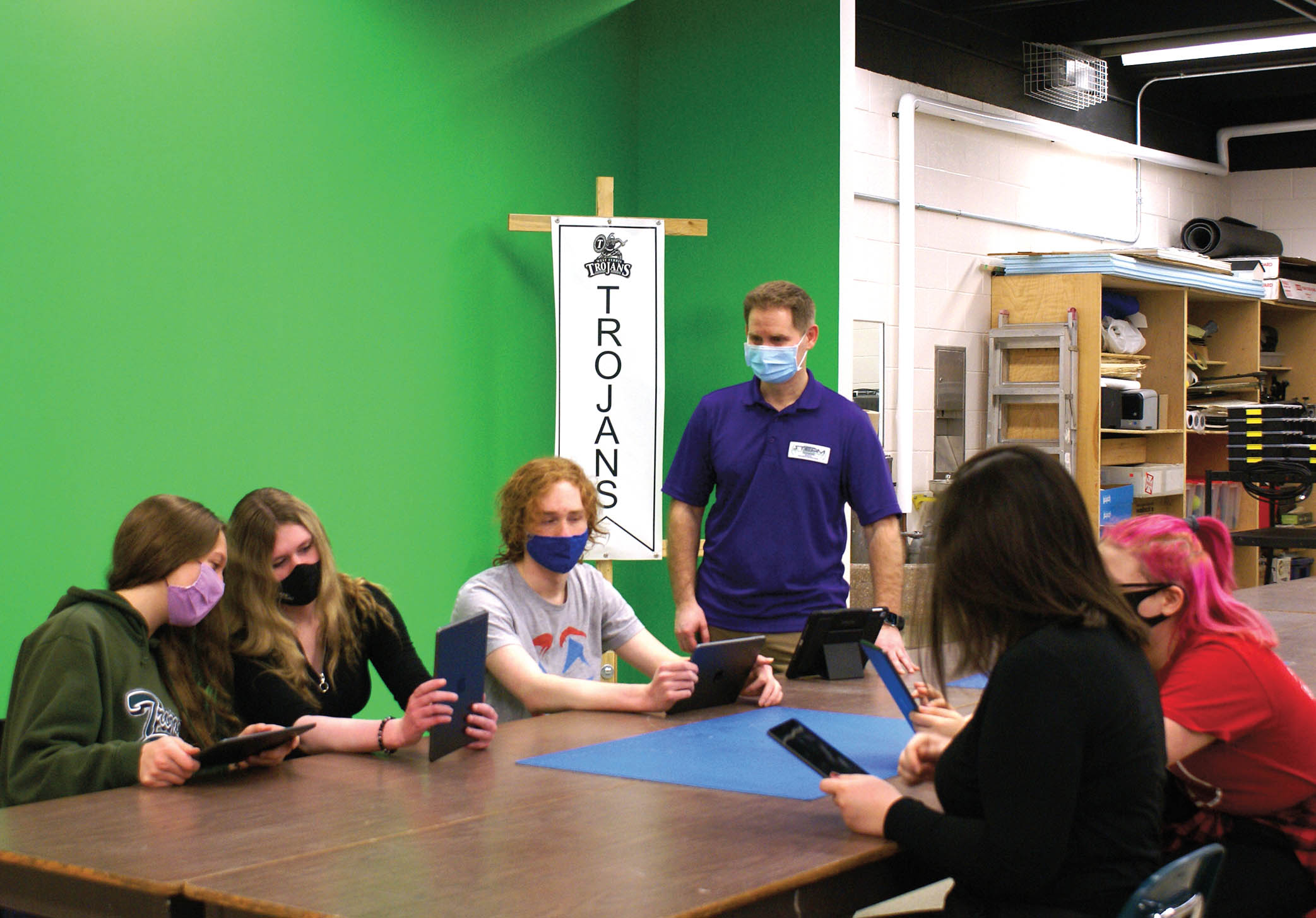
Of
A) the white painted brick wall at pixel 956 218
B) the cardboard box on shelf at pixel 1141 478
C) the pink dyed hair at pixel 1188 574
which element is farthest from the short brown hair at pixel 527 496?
the cardboard box on shelf at pixel 1141 478

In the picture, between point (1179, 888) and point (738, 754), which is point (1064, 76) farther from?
point (1179, 888)

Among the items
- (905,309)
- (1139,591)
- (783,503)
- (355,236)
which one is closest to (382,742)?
(1139,591)

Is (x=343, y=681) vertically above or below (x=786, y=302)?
below

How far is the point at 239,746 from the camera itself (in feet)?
6.26

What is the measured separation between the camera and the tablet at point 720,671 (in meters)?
2.46

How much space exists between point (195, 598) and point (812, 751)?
1057 mm

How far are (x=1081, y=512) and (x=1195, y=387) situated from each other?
665 centimetres

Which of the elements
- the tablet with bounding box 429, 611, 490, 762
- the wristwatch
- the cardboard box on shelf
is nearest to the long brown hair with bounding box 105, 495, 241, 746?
the tablet with bounding box 429, 611, 490, 762

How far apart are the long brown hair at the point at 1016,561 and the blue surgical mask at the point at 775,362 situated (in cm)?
182

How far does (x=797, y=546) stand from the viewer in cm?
338

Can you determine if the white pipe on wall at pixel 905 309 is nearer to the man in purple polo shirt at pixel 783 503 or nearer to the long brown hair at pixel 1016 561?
the man in purple polo shirt at pixel 783 503

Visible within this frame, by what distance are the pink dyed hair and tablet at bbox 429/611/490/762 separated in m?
1.00

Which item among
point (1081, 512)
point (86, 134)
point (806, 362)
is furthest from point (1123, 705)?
point (806, 362)

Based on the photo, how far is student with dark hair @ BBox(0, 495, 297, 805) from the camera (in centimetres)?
195
